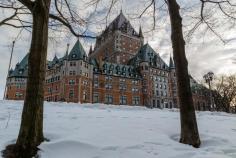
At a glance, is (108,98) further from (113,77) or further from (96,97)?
(113,77)

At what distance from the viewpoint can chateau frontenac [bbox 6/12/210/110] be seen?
6938 cm

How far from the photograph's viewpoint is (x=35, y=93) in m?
5.50

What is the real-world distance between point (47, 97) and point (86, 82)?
14.8 metres

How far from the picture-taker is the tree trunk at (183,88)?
6832 millimetres

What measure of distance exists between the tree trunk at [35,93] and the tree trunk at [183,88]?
Result: 3986 mm

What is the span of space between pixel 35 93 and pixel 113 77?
242 ft

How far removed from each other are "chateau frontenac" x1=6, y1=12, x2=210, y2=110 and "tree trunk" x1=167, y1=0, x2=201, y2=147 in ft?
188

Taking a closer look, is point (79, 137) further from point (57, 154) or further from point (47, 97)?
point (47, 97)

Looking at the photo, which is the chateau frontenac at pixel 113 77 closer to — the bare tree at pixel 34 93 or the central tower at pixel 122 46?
the central tower at pixel 122 46

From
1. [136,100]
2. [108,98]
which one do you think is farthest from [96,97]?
[136,100]

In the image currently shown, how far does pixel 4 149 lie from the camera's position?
546cm

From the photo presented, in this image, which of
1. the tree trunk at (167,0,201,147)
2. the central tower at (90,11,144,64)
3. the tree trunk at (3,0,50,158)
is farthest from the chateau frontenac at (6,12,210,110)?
the tree trunk at (3,0,50,158)

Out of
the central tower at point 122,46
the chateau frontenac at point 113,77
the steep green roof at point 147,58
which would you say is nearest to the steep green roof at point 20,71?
the chateau frontenac at point 113,77

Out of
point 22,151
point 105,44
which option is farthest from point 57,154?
point 105,44
